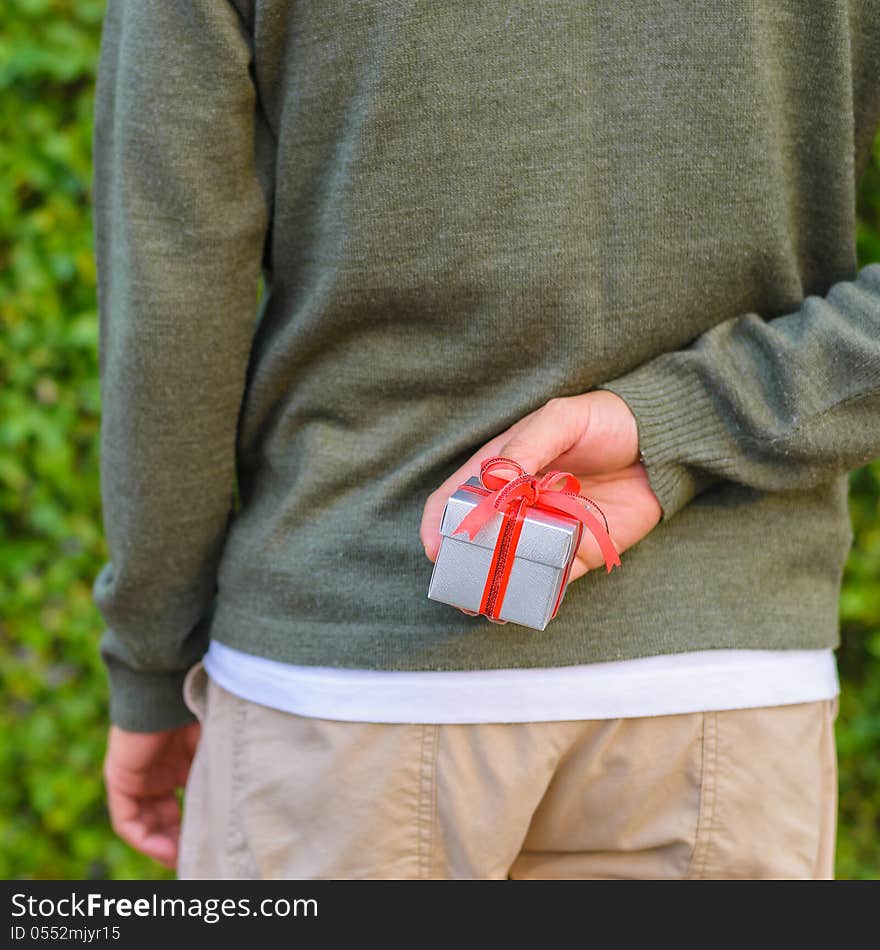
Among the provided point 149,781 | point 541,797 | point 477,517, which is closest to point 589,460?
point 477,517

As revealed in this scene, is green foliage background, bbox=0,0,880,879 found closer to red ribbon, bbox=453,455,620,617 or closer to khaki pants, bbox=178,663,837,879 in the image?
khaki pants, bbox=178,663,837,879

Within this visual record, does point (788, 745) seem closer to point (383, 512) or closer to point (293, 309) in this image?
point (383, 512)

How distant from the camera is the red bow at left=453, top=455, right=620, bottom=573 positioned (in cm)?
89

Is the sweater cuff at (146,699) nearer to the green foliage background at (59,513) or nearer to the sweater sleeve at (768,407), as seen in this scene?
the sweater sleeve at (768,407)

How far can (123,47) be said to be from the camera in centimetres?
111

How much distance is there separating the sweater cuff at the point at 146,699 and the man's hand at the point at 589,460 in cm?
59

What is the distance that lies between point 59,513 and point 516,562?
5.95 feet

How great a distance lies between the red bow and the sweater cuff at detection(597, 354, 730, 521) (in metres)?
0.11

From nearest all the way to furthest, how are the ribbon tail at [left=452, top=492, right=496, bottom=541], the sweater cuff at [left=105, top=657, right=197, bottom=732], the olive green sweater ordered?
1. the ribbon tail at [left=452, top=492, right=496, bottom=541]
2. the olive green sweater
3. the sweater cuff at [left=105, top=657, right=197, bottom=732]

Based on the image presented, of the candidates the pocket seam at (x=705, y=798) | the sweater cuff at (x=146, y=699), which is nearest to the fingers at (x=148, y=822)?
the sweater cuff at (x=146, y=699)

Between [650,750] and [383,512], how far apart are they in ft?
1.25

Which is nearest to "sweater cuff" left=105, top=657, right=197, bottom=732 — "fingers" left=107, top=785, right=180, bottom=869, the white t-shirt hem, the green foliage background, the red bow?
"fingers" left=107, top=785, right=180, bottom=869

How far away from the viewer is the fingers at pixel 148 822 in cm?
149

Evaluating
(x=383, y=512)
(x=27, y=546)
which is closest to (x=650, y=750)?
(x=383, y=512)
